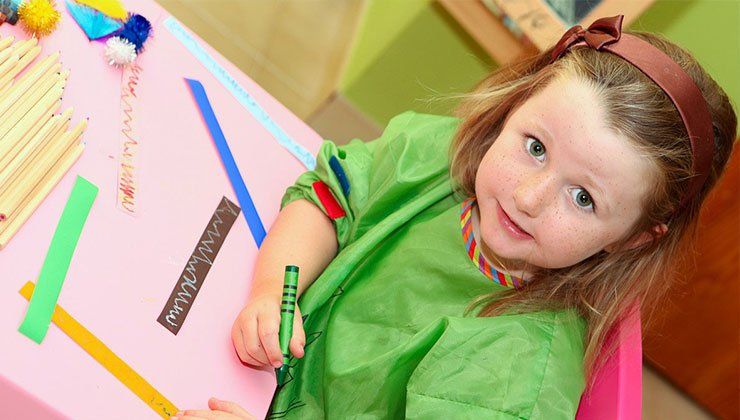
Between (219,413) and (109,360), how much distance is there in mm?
118

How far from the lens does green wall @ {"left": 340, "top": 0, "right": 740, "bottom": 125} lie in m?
1.73

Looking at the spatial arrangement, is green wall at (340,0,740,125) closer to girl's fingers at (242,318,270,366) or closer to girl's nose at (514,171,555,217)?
girl's nose at (514,171,555,217)

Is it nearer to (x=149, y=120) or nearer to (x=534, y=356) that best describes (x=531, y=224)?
(x=534, y=356)

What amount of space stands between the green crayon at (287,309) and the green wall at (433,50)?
2.87 feet

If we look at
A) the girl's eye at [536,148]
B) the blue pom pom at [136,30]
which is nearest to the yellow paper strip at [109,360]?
the blue pom pom at [136,30]

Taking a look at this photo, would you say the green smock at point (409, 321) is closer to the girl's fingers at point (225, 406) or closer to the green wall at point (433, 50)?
the girl's fingers at point (225, 406)

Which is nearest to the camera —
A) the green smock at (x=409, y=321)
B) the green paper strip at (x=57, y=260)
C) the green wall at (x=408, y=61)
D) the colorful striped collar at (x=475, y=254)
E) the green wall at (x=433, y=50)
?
the green paper strip at (x=57, y=260)

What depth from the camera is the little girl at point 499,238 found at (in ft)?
2.99

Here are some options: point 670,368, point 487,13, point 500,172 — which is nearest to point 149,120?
point 500,172

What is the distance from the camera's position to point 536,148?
948 mm

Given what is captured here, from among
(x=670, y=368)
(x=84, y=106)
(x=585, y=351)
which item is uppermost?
(x=670, y=368)

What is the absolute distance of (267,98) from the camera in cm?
116

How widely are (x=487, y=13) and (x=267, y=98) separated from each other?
66cm

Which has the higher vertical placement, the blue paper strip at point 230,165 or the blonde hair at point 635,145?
the blonde hair at point 635,145
